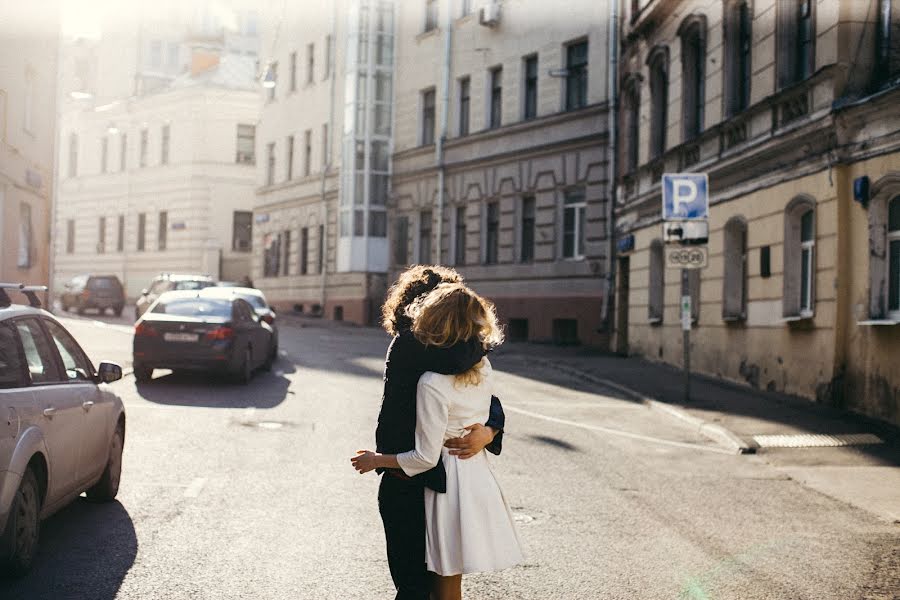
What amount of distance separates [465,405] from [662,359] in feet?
70.6

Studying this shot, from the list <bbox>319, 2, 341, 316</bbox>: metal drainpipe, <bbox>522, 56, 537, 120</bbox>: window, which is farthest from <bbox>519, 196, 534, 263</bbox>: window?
<bbox>319, 2, 341, 316</bbox>: metal drainpipe

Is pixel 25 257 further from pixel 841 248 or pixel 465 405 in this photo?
pixel 465 405

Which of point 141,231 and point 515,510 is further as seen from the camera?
point 141,231

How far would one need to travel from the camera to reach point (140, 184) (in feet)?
205

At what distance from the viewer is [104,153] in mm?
65812

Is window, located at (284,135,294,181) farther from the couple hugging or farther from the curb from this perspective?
the couple hugging

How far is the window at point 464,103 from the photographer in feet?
A: 127

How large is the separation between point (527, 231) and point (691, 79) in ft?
37.9

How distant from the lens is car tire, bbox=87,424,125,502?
346 inches

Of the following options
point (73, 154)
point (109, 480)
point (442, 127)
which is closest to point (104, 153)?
point (73, 154)

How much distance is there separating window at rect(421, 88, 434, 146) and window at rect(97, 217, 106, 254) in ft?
96.5

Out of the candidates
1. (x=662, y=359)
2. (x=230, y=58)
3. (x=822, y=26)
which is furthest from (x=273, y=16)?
(x=822, y=26)

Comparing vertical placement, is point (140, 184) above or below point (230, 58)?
below

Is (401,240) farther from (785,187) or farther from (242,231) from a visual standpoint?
(785,187)
